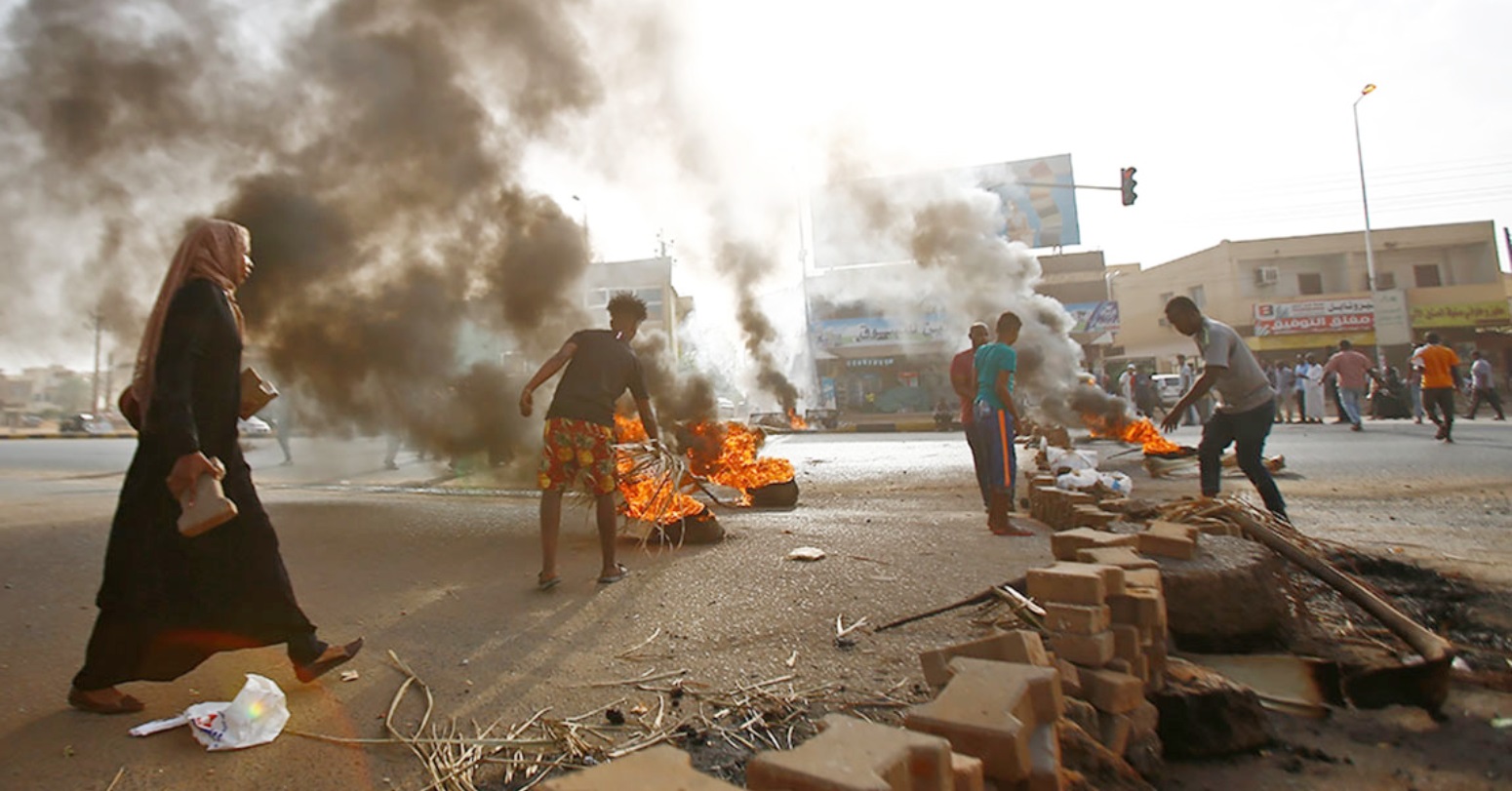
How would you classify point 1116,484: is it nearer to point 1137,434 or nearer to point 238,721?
point 238,721

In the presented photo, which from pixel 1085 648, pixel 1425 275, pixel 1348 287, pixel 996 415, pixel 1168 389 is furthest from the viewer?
pixel 1348 287

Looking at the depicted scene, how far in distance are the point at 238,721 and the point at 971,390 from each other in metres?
5.16

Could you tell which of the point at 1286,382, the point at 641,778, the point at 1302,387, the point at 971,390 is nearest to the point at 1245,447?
the point at 971,390

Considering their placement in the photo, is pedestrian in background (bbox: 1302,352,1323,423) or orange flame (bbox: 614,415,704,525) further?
pedestrian in background (bbox: 1302,352,1323,423)

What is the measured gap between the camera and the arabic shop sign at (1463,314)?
1174 inches

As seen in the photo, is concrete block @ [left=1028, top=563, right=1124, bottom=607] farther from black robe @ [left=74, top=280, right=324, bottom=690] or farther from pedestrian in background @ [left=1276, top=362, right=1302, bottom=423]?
pedestrian in background @ [left=1276, top=362, right=1302, bottom=423]

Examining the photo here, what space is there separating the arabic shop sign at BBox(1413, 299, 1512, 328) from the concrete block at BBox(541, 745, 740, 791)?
39.0m

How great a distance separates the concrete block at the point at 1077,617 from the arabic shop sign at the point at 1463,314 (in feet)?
123

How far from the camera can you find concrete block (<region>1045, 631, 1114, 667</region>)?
2.29 m

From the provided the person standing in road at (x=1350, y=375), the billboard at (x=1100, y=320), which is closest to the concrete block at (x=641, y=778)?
the person standing in road at (x=1350, y=375)

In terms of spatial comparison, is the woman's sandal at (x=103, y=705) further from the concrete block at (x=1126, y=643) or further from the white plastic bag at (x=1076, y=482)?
the white plastic bag at (x=1076, y=482)

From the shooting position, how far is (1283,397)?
722 inches

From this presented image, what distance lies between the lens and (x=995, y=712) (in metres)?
1.75

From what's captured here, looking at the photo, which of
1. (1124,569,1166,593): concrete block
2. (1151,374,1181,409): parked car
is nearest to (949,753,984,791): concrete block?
(1124,569,1166,593): concrete block
